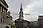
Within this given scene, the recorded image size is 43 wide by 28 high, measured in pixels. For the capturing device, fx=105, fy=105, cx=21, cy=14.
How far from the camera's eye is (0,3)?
61.0 ft

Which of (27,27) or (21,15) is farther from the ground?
(21,15)

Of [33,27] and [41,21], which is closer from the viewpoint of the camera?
[41,21]

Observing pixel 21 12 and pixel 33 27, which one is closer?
pixel 33 27

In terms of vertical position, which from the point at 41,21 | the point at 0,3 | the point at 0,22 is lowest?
the point at 41,21

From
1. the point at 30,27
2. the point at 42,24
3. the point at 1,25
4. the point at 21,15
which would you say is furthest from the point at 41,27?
the point at 1,25

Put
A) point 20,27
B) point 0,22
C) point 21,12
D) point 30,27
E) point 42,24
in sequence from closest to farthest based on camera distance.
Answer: point 0,22
point 42,24
point 20,27
point 30,27
point 21,12

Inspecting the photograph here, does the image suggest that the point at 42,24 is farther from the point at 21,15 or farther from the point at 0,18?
the point at 0,18

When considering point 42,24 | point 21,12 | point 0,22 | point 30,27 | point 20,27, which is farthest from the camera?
point 21,12

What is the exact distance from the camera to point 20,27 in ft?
214

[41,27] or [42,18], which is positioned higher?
[42,18]

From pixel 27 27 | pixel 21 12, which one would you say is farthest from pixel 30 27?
pixel 21 12

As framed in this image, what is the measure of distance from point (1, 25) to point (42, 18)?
40896 millimetres

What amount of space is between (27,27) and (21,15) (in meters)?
17.0

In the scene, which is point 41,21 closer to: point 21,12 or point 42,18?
point 42,18
